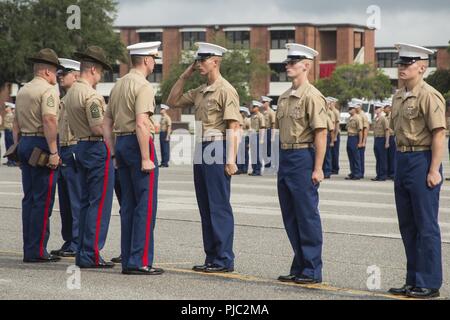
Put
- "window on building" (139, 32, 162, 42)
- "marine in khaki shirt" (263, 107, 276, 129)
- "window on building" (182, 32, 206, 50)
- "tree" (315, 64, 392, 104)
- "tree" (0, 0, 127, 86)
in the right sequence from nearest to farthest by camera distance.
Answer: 1. "marine in khaki shirt" (263, 107, 276, 129)
2. "tree" (0, 0, 127, 86)
3. "tree" (315, 64, 392, 104)
4. "window on building" (182, 32, 206, 50)
5. "window on building" (139, 32, 162, 42)

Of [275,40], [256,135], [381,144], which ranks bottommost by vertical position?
[381,144]

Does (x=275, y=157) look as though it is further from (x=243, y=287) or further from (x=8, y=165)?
(x=243, y=287)

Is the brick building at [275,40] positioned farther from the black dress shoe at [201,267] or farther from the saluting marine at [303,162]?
the saluting marine at [303,162]

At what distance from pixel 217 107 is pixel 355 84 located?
77764 millimetres

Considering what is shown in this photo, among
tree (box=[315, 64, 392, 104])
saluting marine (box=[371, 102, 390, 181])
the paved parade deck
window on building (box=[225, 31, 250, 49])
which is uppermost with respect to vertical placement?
window on building (box=[225, 31, 250, 49])

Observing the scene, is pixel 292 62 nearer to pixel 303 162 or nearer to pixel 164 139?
pixel 303 162

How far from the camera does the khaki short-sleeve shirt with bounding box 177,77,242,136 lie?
932 centimetres

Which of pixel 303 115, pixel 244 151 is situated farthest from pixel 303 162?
pixel 244 151

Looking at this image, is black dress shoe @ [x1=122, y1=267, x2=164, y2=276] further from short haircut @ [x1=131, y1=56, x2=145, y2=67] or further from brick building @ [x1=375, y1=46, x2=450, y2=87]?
brick building @ [x1=375, y1=46, x2=450, y2=87]

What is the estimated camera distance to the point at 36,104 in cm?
1010

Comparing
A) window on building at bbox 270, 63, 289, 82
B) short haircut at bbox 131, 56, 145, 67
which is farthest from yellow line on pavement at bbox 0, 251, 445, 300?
window on building at bbox 270, 63, 289, 82

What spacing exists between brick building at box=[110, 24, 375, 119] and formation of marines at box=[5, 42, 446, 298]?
3210 inches

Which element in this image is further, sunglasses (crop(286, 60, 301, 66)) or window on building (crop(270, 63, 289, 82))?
window on building (crop(270, 63, 289, 82))

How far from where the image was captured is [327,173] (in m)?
25.1
